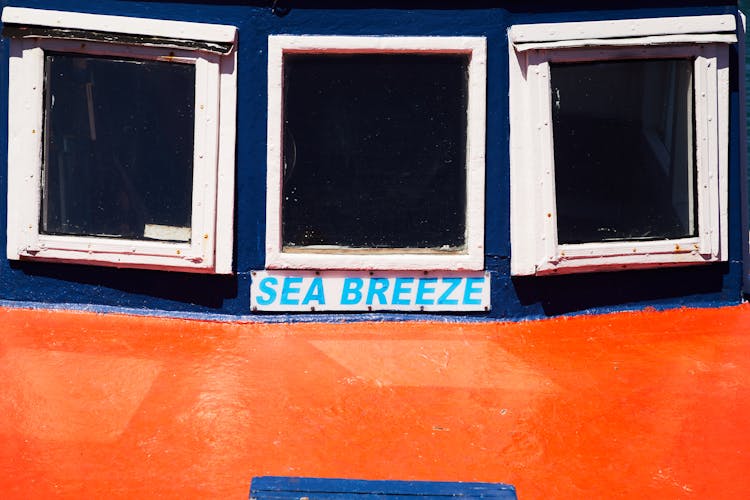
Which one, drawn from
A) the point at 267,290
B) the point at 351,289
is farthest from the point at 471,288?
the point at 267,290

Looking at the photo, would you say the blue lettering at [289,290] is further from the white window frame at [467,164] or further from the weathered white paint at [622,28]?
the weathered white paint at [622,28]

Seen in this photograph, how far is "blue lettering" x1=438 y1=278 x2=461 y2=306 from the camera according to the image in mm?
4652

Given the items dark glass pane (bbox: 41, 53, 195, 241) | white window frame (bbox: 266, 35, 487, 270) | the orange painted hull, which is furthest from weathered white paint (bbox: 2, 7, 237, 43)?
the orange painted hull

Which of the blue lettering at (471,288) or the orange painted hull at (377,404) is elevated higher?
the blue lettering at (471,288)

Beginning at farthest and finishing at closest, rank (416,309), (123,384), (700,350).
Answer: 1. (416,309)
2. (700,350)
3. (123,384)

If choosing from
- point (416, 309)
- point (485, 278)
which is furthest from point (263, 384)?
point (485, 278)

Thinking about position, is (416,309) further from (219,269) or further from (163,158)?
(163,158)

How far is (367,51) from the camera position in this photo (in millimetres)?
4508

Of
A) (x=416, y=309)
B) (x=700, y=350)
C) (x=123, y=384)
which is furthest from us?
(x=416, y=309)

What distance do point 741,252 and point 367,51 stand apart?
7.22ft

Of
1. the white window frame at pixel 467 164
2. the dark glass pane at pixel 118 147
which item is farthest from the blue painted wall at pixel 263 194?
the dark glass pane at pixel 118 147

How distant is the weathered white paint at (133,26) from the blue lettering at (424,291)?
1.49 metres

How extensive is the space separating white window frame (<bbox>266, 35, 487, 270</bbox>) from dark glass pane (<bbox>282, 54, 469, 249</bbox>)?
51 millimetres

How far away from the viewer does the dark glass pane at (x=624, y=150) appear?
4637mm
